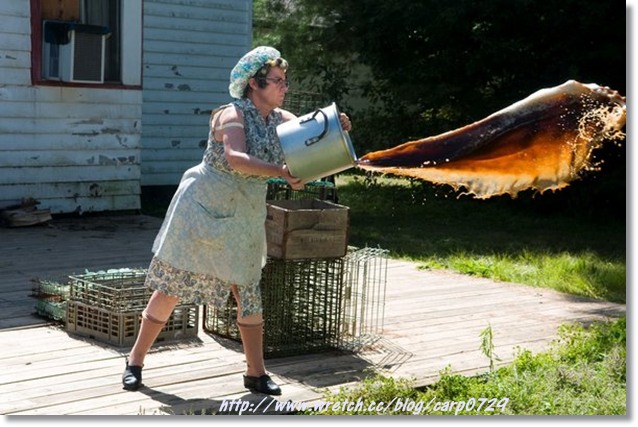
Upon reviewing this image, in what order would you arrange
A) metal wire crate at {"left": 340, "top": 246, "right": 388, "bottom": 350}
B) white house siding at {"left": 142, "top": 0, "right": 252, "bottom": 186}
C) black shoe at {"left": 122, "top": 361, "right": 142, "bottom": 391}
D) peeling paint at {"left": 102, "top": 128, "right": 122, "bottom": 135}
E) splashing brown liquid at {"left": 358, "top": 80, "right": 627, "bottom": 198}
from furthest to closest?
white house siding at {"left": 142, "top": 0, "right": 252, "bottom": 186}
peeling paint at {"left": 102, "top": 128, "right": 122, "bottom": 135}
metal wire crate at {"left": 340, "top": 246, "right": 388, "bottom": 350}
black shoe at {"left": 122, "top": 361, "right": 142, "bottom": 391}
splashing brown liquid at {"left": 358, "top": 80, "right": 627, "bottom": 198}

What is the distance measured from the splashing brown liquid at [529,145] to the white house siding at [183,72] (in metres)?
9.31

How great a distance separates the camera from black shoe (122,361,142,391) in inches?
211

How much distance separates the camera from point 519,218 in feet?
48.0

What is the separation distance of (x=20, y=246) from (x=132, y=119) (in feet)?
9.52

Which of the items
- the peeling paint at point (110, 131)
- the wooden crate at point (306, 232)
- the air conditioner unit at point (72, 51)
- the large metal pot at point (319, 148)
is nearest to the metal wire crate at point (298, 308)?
the wooden crate at point (306, 232)

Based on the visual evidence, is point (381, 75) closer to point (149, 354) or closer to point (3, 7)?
point (3, 7)

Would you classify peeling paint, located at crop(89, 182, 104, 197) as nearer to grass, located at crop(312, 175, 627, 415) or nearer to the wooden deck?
the wooden deck

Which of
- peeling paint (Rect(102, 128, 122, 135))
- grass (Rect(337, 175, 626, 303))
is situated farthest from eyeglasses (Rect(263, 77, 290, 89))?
peeling paint (Rect(102, 128, 122, 135))

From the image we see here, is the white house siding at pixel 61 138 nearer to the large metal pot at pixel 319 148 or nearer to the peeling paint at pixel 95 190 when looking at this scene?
the peeling paint at pixel 95 190

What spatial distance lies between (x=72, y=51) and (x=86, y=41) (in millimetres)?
202

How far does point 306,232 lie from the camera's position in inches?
240

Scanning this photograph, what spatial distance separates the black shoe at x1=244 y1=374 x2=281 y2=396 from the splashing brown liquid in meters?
1.40

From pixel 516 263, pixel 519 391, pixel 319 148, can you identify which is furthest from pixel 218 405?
pixel 516 263

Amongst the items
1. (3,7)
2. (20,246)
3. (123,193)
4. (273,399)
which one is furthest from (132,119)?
(273,399)
